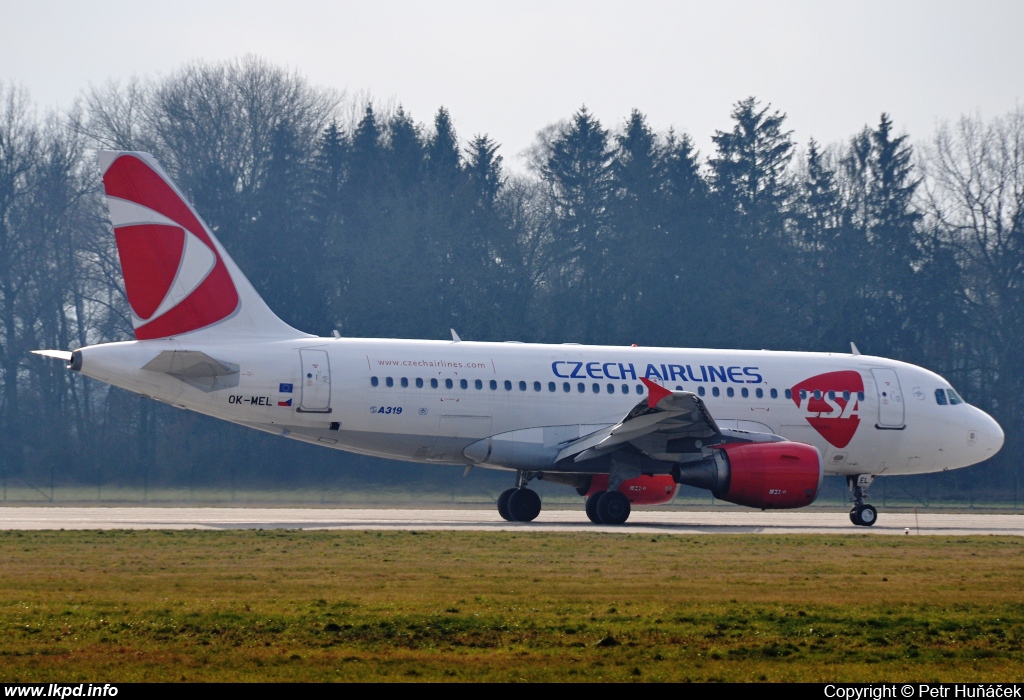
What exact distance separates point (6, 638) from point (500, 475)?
30233 mm

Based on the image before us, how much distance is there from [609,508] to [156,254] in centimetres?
990

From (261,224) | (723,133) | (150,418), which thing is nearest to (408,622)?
(150,418)

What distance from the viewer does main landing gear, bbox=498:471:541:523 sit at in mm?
25484

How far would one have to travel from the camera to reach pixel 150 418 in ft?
153

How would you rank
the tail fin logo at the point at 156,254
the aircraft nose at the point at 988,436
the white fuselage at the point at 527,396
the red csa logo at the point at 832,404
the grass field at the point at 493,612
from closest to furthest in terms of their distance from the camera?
1. the grass field at the point at 493,612
2. the tail fin logo at the point at 156,254
3. the white fuselage at the point at 527,396
4. the red csa logo at the point at 832,404
5. the aircraft nose at the point at 988,436

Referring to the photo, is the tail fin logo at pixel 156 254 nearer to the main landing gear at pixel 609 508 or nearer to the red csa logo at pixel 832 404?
the main landing gear at pixel 609 508

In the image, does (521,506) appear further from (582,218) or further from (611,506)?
(582,218)

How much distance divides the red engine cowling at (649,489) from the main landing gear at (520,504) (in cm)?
225

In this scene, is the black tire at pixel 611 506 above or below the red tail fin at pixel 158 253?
below

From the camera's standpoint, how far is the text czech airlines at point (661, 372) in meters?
25.4

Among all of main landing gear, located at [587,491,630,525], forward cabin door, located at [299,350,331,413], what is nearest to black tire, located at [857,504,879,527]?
main landing gear, located at [587,491,630,525]

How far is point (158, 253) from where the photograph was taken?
22672mm

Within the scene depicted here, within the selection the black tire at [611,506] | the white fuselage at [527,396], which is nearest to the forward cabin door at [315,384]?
the white fuselage at [527,396]

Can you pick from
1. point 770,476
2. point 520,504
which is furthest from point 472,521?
point 770,476
